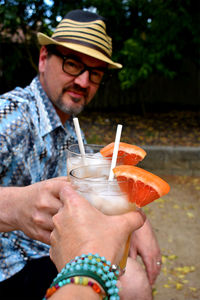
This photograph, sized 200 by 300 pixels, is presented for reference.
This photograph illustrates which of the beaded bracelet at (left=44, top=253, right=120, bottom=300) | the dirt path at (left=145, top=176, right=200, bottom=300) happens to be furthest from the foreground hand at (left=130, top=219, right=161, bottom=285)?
the dirt path at (left=145, top=176, right=200, bottom=300)

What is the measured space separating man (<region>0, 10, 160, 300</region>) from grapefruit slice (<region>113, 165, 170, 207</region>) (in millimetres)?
214

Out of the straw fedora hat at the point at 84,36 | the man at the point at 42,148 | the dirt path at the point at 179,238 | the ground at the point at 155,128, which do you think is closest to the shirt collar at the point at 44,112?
the man at the point at 42,148

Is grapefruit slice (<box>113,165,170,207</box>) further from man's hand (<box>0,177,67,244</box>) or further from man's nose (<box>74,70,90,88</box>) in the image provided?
man's nose (<box>74,70,90,88</box>)

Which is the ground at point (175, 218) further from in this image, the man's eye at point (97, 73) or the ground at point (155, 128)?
the man's eye at point (97, 73)

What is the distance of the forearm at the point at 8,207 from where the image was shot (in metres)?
1.21

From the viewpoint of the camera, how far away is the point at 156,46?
688 cm

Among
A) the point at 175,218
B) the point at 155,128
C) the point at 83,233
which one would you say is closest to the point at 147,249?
the point at 83,233

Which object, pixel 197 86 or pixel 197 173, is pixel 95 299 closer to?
pixel 197 173

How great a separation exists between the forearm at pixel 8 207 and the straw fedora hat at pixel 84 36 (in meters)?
1.11

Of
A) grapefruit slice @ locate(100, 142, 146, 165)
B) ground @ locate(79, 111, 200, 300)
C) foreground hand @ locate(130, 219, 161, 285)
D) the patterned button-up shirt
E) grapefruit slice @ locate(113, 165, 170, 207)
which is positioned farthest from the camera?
ground @ locate(79, 111, 200, 300)

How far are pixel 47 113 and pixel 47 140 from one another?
7.8 inches

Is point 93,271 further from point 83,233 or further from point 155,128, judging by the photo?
point 155,128

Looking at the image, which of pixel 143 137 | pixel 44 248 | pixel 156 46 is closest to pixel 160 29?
pixel 156 46

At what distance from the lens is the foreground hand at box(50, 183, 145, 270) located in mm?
796
